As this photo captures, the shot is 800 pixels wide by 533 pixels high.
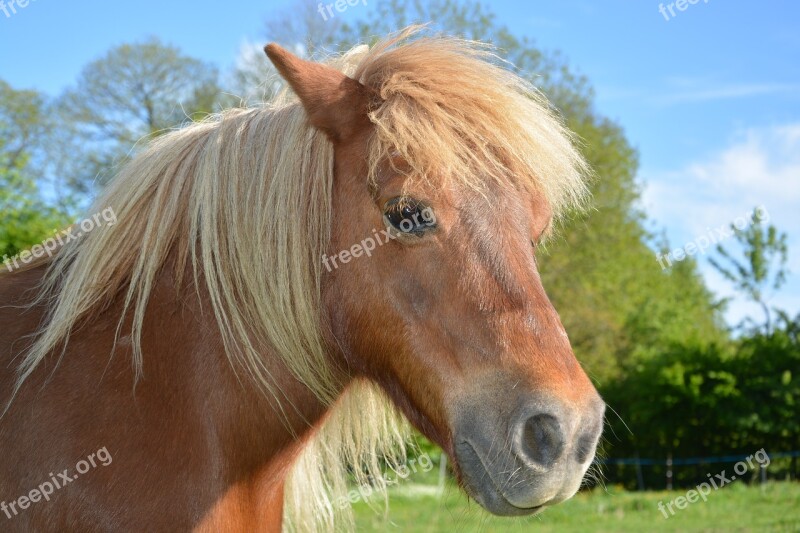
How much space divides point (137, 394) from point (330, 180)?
106 cm

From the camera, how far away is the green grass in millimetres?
10993

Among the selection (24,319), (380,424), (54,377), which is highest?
(24,319)

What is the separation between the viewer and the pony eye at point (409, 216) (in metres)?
2.59

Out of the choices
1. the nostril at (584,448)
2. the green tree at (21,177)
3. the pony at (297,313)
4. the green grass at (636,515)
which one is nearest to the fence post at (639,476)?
the green grass at (636,515)

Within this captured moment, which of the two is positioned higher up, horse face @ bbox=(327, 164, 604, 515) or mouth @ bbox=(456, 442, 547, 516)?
horse face @ bbox=(327, 164, 604, 515)

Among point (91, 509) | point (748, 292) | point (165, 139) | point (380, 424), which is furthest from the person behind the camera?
point (748, 292)

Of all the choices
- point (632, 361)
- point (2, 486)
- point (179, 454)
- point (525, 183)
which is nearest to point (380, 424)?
point (179, 454)

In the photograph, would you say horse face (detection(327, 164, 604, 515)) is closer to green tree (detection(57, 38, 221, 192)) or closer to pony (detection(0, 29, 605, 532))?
pony (detection(0, 29, 605, 532))

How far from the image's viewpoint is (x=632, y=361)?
106 feet

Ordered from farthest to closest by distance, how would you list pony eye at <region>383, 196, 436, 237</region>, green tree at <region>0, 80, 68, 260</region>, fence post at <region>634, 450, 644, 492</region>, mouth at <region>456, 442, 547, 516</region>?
1. fence post at <region>634, 450, 644, 492</region>
2. green tree at <region>0, 80, 68, 260</region>
3. pony eye at <region>383, 196, 436, 237</region>
4. mouth at <region>456, 442, 547, 516</region>

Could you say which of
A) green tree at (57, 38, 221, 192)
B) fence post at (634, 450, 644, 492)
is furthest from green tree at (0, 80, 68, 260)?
fence post at (634, 450, 644, 492)

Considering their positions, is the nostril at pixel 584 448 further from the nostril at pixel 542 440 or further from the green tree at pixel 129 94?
the green tree at pixel 129 94

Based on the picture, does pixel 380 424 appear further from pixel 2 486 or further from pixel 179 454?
pixel 2 486

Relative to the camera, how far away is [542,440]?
2.31 meters
